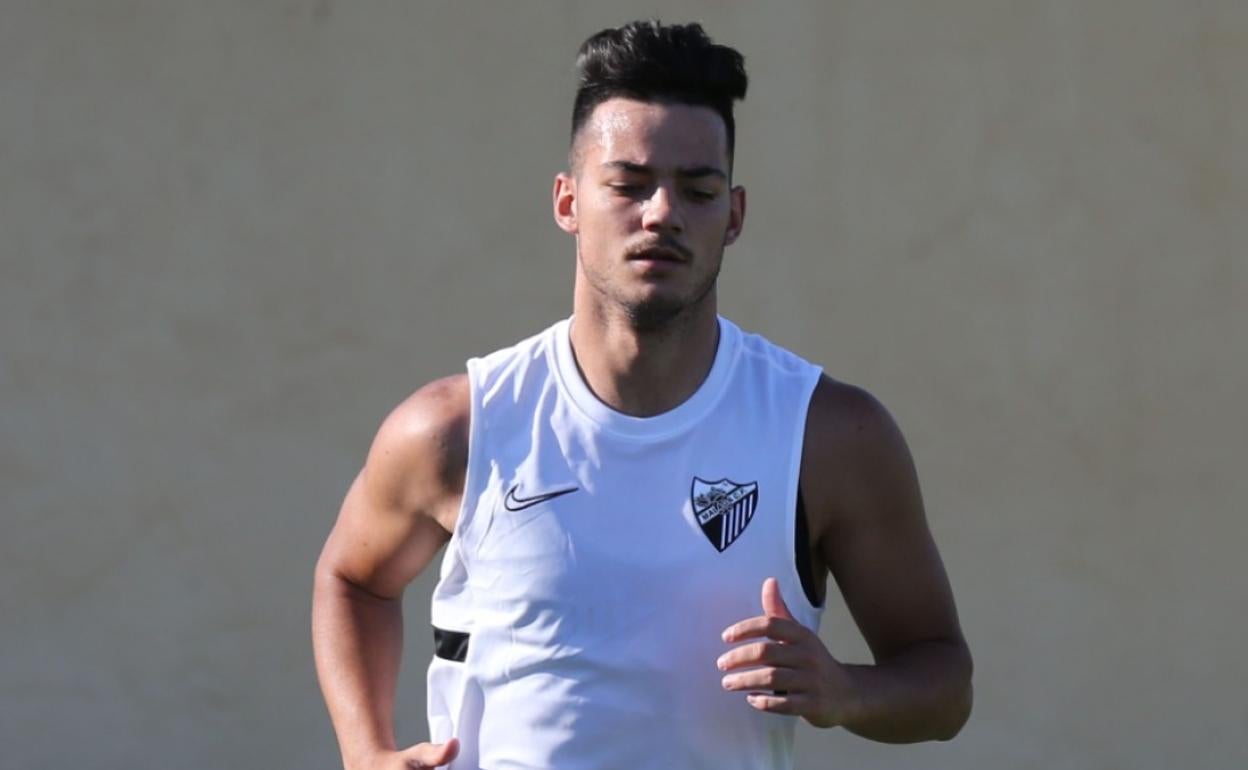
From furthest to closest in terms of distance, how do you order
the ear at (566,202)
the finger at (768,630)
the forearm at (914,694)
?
the ear at (566,202), the forearm at (914,694), the finger at (768,630)

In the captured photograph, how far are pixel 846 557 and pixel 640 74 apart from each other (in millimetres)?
758

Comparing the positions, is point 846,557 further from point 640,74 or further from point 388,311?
point 388,311

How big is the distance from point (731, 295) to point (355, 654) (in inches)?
85.6

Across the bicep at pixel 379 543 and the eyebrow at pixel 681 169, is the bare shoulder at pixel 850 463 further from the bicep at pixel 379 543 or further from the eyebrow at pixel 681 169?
the bicep at pixel 379 543

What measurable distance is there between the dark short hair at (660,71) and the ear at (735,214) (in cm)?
6

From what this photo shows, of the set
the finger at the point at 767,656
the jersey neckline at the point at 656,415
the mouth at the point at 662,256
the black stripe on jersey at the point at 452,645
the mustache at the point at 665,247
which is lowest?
the finger at the point at 767,656

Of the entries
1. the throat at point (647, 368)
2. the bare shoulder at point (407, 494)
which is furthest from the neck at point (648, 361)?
the bare shoulder at point (407, 494)

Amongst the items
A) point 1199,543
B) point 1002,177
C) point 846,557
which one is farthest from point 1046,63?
point 846,557

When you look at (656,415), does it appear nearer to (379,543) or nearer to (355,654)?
(379,543)

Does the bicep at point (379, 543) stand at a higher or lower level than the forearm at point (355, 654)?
higher

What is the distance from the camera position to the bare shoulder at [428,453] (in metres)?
2.89

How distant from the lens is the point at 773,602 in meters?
2.60

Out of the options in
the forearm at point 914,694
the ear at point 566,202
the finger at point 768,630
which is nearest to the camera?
the finger at point 768,630

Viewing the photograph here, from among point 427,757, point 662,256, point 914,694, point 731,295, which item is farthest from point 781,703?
point 731,295
